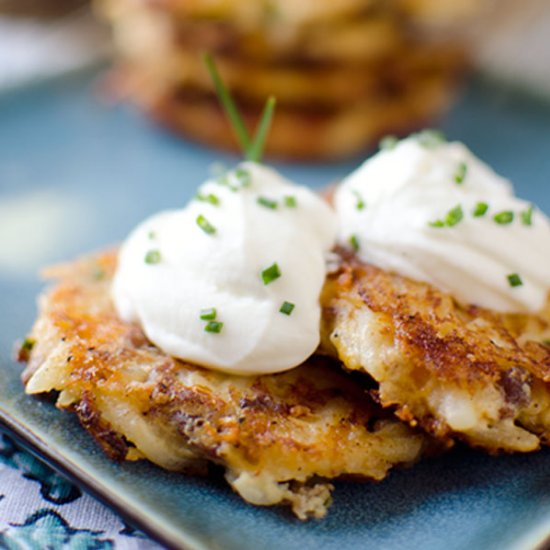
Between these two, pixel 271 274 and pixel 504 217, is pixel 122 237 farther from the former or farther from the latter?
pixel 504 217

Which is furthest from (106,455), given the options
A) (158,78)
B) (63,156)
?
(158,78)

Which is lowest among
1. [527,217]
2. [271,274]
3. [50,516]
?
[50,516]

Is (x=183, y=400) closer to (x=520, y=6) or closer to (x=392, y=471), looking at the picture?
(x=392, y=471)

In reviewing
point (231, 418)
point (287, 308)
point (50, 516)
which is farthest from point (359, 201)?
point (50, 516)

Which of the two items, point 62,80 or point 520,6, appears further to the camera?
point 520,6

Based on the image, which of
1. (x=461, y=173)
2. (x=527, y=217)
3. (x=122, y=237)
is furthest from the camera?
(x=122, y=237)

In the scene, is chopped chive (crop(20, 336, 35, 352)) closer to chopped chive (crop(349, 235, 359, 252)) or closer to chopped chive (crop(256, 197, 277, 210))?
chopped chive (crop(256, 197, 277, 210))
